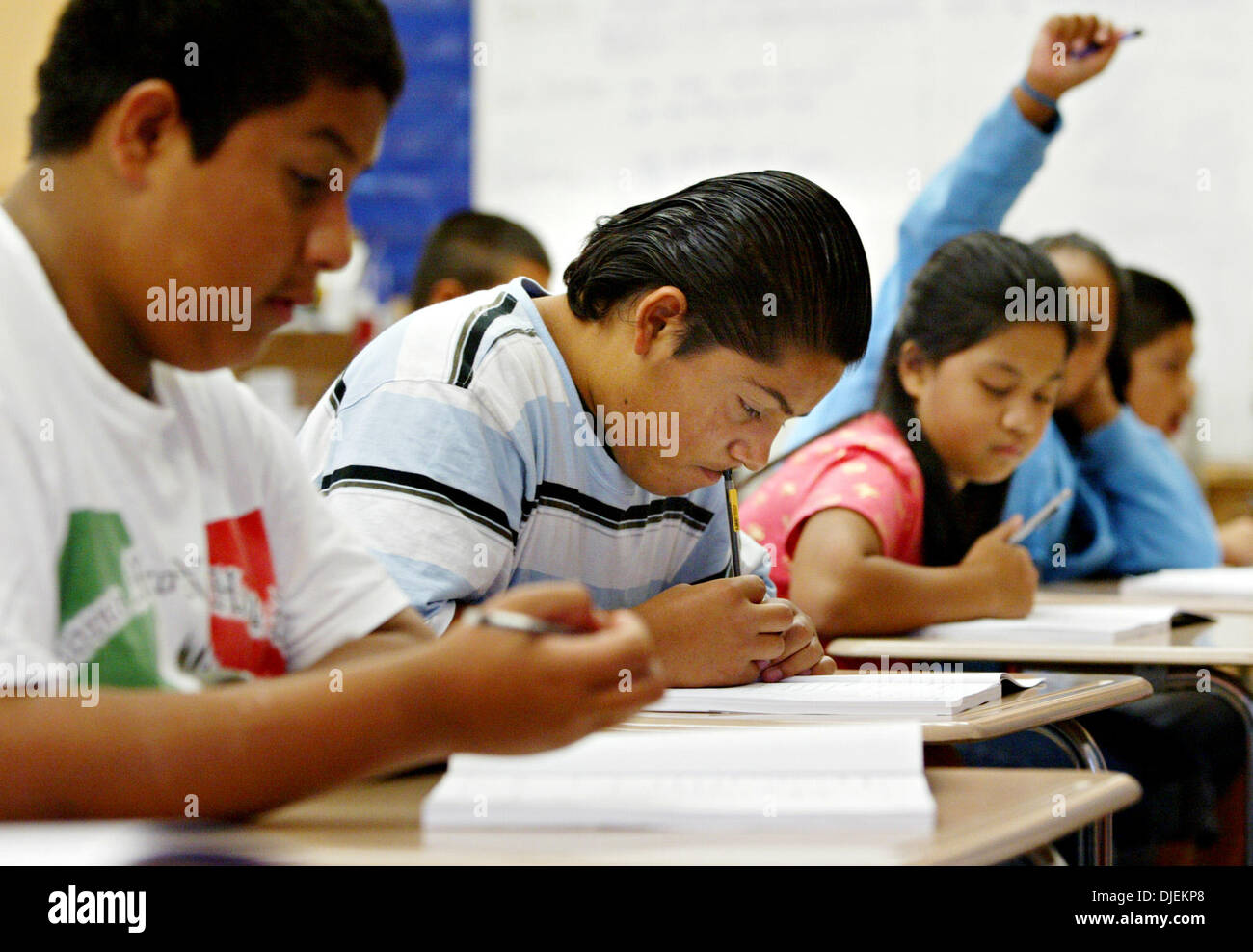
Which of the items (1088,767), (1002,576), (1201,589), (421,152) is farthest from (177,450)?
(421,152)

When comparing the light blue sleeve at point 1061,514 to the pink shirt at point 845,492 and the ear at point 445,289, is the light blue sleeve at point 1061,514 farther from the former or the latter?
the ear at point 445,289

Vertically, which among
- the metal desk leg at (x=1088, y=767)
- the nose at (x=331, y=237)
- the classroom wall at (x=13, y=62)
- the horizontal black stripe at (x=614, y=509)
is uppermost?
the classroom wall at (x=13, y=62)

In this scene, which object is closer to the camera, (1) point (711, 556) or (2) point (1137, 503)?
(1) point (711, 556)

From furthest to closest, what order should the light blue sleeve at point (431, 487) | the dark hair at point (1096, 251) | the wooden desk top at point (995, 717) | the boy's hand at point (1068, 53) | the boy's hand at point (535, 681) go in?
the dark hair at point (1096, 251), the boy's hand at point (1068, 53), the light blue sleeve at point (431, 487), the wooden desk top at point (995, 717), the boy's hand at point (535, 681)

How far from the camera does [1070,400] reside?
2.86 m

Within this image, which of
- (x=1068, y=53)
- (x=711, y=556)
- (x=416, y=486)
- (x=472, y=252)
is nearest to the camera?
(x=416, y=486)

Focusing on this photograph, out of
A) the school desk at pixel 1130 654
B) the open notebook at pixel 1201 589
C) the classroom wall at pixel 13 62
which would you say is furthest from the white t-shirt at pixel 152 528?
the classroom wall at pixel 13 62

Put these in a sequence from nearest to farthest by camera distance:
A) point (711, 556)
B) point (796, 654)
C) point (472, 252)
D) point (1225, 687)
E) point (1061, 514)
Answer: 1. point (796, 654)
2. point (711, 556)
3. point (1225, 687)
4. point (1061, 514)
5. point (472, 252)

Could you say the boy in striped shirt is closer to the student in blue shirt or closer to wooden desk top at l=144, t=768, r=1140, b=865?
wooden desk top at l=144, t=768, r=1140, b=865

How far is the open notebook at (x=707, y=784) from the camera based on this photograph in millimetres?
753

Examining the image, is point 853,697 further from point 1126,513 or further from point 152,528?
point 1126,513

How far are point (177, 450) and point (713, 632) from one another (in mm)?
543

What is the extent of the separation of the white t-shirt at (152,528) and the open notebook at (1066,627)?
37.6 inches

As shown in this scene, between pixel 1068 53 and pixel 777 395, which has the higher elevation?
pixel 1068 53
